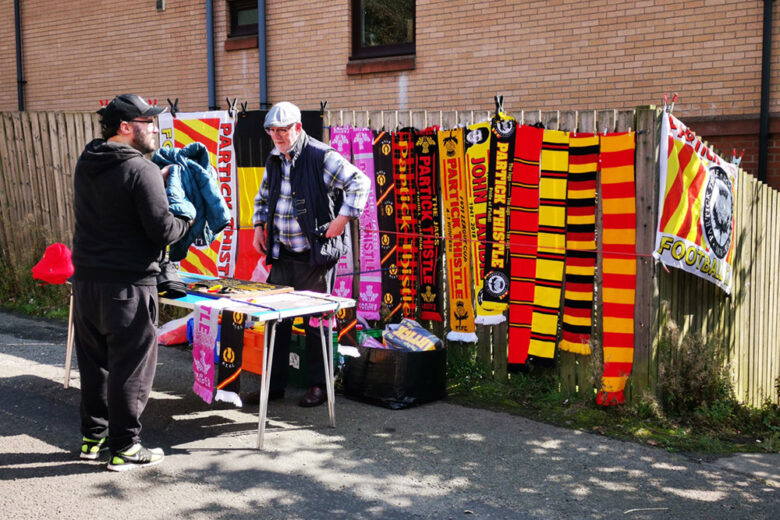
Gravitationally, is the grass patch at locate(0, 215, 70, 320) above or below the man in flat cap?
below

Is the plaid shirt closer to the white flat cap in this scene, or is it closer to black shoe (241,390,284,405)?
the white flat cap

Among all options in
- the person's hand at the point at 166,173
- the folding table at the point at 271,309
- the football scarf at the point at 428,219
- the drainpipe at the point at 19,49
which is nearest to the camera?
the folding table at the point at 271,309

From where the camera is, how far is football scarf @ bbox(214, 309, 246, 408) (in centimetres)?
508

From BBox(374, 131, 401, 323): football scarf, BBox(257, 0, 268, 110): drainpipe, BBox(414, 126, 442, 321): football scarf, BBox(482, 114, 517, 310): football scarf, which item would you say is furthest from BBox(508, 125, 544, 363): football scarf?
BBox(257, 0, 268, 110): drainpipe

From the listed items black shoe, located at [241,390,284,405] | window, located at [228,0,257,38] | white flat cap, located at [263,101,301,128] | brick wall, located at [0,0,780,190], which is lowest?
black shoe, located at [241,390,284,405]

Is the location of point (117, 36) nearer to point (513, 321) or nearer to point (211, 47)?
point (211, 47)

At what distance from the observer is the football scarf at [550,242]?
18.9ft

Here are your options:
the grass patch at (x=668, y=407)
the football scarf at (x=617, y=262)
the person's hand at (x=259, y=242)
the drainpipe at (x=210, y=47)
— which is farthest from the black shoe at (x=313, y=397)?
the drainpipe at (x=210, y=47)

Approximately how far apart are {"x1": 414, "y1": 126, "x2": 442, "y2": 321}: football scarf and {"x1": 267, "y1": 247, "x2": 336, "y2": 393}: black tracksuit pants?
0.92 metres

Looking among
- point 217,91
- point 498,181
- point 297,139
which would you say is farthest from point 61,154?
point 498,181

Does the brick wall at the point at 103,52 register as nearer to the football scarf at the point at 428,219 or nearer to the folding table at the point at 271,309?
the football scarf at the point at 428,219

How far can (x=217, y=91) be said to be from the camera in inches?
492

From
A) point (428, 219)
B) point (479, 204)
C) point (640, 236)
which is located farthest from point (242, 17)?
point (640, 236)

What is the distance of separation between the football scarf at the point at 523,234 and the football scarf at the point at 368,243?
127 centimetres
